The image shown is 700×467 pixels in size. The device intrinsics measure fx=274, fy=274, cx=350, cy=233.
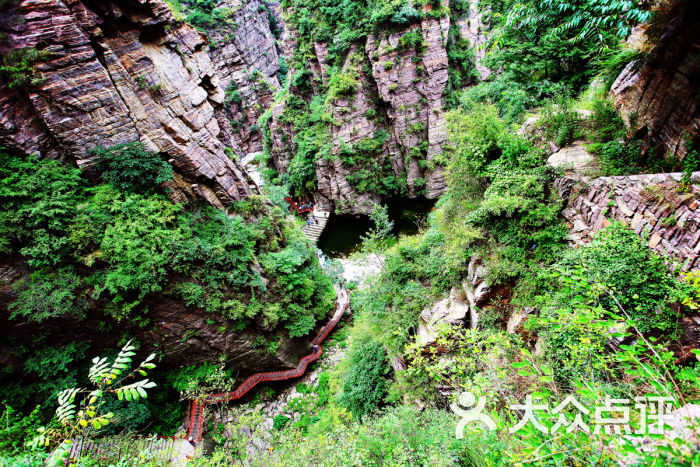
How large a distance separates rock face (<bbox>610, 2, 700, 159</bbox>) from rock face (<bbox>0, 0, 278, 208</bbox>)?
43.1 ft

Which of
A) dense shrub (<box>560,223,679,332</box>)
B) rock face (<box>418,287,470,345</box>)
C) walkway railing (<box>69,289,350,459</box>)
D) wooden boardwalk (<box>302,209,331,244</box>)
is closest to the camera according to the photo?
dense shrub (<box>560,223,679,332</box>)

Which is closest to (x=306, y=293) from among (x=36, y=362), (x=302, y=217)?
(x=36, y=362)

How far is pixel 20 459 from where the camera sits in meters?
2.05

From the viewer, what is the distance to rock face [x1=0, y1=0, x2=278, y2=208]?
8602mm

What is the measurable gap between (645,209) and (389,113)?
19.5 meters

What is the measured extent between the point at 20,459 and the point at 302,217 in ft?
75.9

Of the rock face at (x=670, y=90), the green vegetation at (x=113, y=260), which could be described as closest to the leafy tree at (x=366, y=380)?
the green vegetation at (x=113, y=260)

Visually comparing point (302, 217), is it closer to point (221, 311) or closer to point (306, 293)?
point (306, 293)

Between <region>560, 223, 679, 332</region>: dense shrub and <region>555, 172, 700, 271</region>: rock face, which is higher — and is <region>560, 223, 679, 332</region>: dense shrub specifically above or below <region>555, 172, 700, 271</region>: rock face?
below

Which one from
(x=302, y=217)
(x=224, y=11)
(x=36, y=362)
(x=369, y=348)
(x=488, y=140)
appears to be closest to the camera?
(x=488, y=140)

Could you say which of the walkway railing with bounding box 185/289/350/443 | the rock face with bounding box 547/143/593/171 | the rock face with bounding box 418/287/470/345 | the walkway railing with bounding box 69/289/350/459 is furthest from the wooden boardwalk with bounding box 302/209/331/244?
the rock face with bounding box 547/143/593/171

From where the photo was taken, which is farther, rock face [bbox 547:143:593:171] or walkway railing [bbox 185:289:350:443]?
walkway railing [bbox 185:289:350:443]

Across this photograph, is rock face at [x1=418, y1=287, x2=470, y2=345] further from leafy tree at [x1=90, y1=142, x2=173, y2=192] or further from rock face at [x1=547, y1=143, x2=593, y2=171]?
leafy tree at [x1=90, y1=142, x2=173, y2=192]

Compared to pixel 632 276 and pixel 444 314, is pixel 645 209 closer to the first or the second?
pixel 632 276
